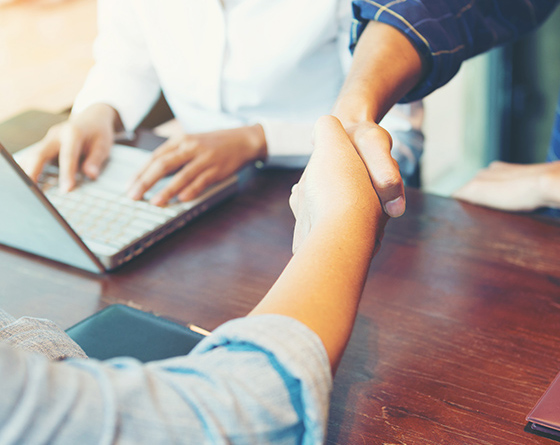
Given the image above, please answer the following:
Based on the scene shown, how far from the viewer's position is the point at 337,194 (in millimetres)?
374

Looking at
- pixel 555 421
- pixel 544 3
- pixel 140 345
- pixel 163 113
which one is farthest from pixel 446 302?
pixel 163 113

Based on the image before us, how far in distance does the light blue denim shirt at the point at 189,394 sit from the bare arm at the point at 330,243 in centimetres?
2

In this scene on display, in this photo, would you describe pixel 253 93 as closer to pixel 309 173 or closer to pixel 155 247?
pixel 155 247

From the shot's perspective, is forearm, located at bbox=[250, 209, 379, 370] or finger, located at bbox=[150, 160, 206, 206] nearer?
forearm, located at bbox=[250, 209, 379, 370]

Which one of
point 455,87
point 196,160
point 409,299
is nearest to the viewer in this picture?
point 409,299

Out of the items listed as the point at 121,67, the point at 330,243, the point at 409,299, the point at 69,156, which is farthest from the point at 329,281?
the point at 121,67

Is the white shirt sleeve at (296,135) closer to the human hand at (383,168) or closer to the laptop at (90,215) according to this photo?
the laptop at (90,215)

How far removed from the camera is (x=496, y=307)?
1.61 ft

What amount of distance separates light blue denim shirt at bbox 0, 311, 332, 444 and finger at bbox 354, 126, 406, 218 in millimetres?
155

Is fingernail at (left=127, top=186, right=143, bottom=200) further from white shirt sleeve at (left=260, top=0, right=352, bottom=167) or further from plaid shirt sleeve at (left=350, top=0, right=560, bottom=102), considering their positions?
plaid shirt sleeve at (left=350, top=0, right=560, bottom=102)

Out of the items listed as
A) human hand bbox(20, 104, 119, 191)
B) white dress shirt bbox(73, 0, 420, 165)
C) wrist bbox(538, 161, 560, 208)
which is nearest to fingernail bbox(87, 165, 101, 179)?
human hand bbox(20, 104, 119, 191)

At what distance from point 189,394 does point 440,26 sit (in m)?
0.52

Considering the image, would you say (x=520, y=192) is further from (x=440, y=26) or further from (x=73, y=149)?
(x=73, y=149)

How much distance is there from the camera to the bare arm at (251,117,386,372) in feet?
0.98
